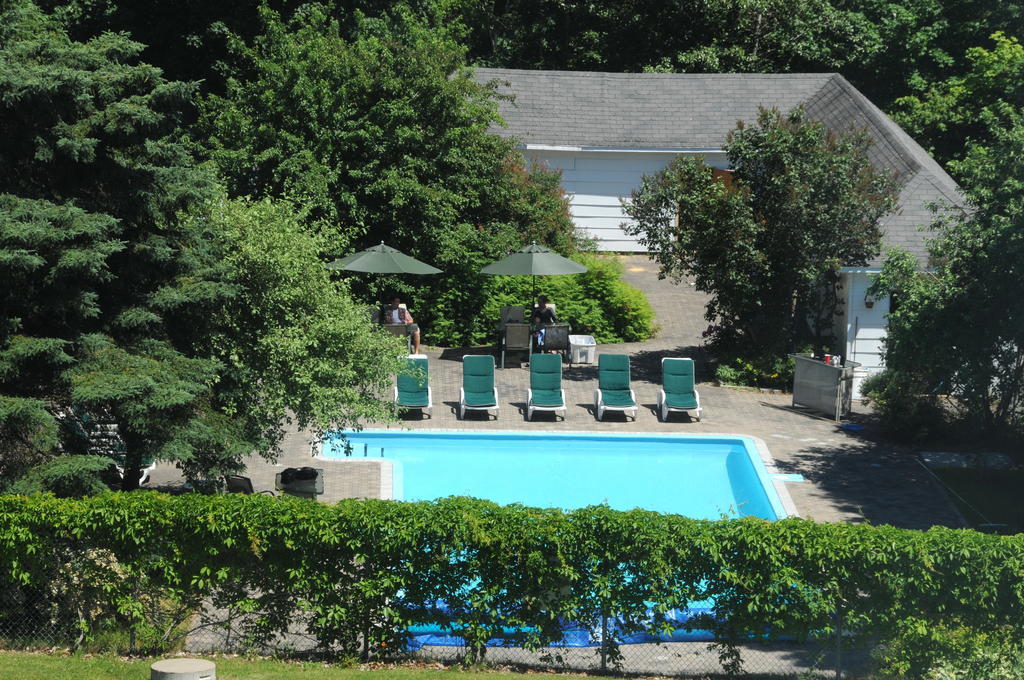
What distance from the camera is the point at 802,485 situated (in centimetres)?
1781

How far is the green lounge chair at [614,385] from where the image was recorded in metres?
21.6

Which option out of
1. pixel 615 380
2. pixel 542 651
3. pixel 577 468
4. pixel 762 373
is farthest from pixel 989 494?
pixel 542 651

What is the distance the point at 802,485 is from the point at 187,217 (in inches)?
402

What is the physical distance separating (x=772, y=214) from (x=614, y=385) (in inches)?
200

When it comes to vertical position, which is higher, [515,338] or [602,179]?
[602,179]

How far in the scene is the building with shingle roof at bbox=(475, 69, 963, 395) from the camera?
113ft

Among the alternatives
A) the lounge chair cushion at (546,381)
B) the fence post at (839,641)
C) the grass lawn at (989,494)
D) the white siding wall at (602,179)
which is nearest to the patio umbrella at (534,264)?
the lounge chair cushion at (546,381)

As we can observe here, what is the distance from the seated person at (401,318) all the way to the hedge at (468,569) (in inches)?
507

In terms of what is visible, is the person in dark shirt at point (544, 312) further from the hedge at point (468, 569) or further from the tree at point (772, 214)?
the hedge at point (468, 569)

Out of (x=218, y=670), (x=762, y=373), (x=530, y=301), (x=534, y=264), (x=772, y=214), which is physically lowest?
(x=218, y=670)

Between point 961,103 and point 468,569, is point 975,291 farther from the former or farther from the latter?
point 961,103

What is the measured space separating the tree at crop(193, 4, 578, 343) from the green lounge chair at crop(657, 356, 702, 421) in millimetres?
6148

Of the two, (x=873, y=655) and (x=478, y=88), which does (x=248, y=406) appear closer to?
(x=873, y=655)

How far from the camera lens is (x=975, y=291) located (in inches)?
674
